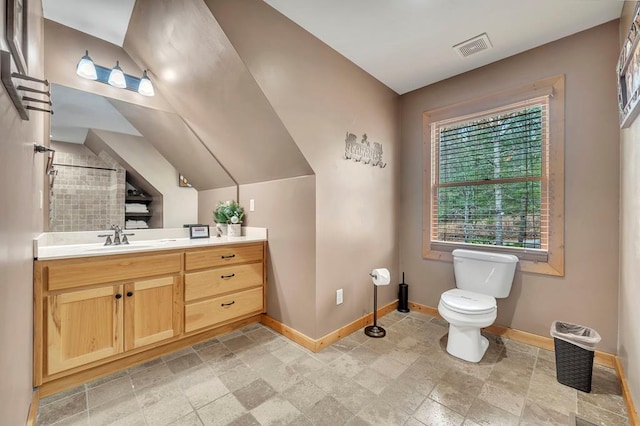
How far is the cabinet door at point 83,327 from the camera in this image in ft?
5.16

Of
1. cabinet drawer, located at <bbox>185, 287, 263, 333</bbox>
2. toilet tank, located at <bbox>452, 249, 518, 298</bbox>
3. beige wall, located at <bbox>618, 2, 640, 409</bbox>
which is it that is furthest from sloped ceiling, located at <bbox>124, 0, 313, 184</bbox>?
beige wall, located at <bbox>618, 2, 640, 409</bbox>

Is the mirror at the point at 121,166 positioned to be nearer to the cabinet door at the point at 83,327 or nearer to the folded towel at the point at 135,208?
the folded towel at the point at 135,208

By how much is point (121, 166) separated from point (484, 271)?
320 cm

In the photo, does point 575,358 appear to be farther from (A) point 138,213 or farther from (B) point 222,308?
(A) point 138,213

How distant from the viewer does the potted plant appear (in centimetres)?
274

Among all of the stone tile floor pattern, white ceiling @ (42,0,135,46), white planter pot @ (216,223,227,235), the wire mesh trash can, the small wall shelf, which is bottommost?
the stone tile floor pattern

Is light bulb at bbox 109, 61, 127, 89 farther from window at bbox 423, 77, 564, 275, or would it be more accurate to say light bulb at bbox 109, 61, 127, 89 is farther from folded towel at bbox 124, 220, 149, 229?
window at bbox 423, 77, 564, 275

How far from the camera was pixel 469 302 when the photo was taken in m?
2.02

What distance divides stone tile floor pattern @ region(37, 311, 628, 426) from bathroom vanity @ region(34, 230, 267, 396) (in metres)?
0.15

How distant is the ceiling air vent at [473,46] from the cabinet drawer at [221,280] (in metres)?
2.54

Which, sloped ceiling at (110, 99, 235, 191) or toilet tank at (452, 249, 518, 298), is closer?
toilet tank at (452, 249, 518, 298)

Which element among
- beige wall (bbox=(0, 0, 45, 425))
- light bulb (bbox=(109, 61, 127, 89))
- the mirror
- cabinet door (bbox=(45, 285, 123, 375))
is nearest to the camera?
beige wall (bbox=(0, 0, 45, 425))

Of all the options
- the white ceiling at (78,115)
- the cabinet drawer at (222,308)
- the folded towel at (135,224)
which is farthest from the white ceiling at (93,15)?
the cabinet drawer at (222,308)

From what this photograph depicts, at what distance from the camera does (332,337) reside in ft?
7.40
